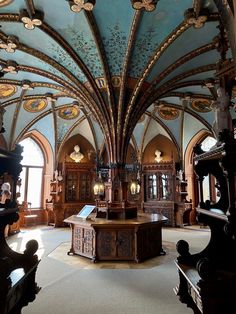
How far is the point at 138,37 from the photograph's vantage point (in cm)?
541

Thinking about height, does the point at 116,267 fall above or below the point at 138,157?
below

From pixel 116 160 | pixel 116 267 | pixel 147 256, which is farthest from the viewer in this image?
pixel 116 160

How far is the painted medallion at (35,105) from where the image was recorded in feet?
30.5

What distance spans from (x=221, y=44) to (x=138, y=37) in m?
3.25

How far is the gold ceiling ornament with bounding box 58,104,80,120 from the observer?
33.9 ft

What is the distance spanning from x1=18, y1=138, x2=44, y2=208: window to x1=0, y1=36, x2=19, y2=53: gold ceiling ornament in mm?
6112

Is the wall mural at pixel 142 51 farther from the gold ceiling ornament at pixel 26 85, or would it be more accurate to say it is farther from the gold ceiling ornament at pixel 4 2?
the gold ceiling ornament at pixel 26 85

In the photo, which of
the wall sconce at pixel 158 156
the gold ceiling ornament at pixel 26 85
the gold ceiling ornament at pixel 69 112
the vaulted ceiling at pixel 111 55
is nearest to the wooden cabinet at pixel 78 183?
the gold ceiling ornament at pixel 69 112

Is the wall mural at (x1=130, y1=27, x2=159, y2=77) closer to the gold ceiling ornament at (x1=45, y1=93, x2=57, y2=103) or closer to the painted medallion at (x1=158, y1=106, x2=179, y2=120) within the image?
the gold ceiling ornament at (x1=45, y1=93, x2=57, y2=103)

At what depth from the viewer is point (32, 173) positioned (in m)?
11.4

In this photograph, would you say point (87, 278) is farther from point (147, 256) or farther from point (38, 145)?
point (38, 145)

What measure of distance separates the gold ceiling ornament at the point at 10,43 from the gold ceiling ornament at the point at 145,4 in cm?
278

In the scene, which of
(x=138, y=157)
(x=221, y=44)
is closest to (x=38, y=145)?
(x=138, y=157)

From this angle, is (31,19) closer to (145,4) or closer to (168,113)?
(145,4)
